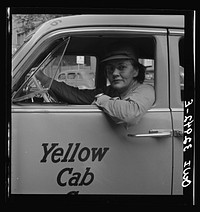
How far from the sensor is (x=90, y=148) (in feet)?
7.88

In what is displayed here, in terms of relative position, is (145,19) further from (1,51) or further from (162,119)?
(1,51)

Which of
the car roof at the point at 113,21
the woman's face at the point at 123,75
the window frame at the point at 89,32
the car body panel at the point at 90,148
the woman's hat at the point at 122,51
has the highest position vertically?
the car roof at the point at 113,21

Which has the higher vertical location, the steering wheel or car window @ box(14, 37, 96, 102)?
car window @ box(14, 37, 96, 102)

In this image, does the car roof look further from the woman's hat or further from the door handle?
the door handle

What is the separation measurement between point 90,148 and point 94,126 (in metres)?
0.17

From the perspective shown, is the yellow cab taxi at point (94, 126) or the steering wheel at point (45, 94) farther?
the steering wheel at point (45, 94)

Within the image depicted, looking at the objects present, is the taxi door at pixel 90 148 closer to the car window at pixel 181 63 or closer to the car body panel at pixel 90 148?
the car body panel at pixel 90 148

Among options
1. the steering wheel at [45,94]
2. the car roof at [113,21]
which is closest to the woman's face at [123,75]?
the car roof at [113,21]

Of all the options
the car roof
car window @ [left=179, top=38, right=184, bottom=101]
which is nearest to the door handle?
car window @ [left=179, top=38, right=184, bottom=101]

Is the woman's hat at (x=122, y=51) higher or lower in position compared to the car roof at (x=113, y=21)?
lower

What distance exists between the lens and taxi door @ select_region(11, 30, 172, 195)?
2.38 meters

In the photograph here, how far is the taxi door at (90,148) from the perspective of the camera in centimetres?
238

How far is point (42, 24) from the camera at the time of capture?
2.44 meters
